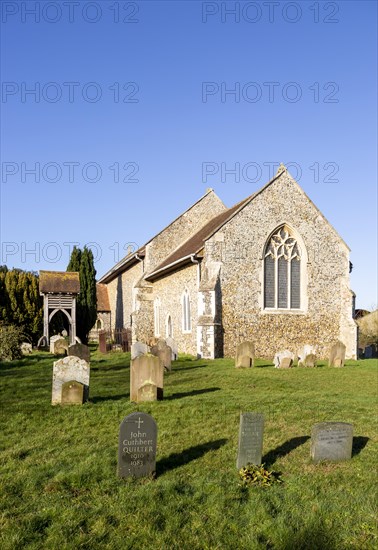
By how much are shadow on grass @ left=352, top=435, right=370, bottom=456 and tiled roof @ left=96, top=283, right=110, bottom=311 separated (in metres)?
31.1

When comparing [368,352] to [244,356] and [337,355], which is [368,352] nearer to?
[337,355]

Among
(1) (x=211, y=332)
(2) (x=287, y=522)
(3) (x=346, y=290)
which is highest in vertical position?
(3) (x=346, y=290)

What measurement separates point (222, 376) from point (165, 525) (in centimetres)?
972

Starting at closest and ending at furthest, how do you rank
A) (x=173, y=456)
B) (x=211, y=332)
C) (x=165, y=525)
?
(x=165, y=525) → (x=173, y=456) → (x=211, y=332)

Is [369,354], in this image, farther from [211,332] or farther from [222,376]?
[222,376]

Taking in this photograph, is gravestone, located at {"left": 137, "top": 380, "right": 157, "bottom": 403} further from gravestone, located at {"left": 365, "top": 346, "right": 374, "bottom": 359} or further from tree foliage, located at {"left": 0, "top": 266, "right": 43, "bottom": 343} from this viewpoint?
gravestone, located at {"left": 365, "top": 346, "right": 374, "bottom": 359}

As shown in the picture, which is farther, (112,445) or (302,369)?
(302,369)

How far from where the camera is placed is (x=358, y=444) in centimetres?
828

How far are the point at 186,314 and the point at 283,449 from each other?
15.6m

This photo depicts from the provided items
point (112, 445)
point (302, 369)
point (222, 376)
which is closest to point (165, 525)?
point (112, 445)

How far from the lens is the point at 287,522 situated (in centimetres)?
538

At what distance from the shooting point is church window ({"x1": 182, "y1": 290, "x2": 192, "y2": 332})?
23.1 meters

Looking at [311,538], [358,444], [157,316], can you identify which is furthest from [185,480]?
[157,316]

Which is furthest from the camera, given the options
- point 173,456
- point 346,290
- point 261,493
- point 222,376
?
point 346,290
